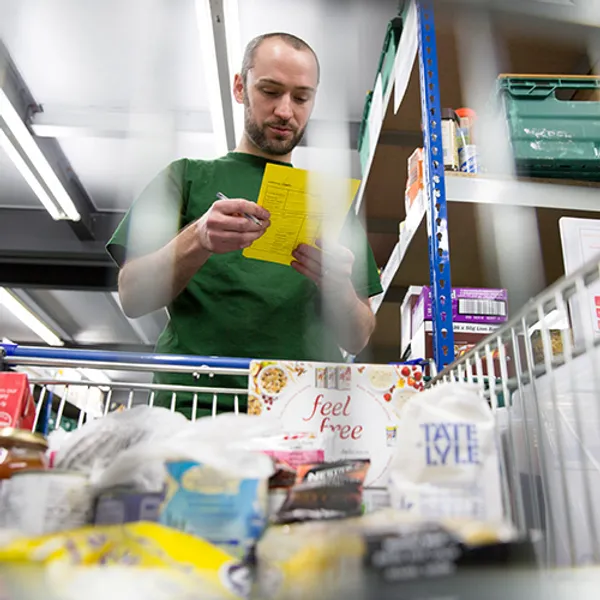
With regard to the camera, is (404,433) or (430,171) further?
(430,171)

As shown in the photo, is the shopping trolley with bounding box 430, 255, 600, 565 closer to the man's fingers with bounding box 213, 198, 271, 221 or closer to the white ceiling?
the man's fingers with bounding box 213, 198, 271, 221

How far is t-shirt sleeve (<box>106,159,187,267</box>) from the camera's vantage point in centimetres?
130

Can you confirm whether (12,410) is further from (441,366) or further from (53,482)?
(441,366)

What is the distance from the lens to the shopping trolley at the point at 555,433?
2.09ft

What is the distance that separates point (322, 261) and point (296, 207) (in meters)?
0.13

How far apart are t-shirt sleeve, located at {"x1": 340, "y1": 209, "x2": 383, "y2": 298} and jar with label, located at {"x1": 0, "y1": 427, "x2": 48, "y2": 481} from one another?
Result: 927 millimetres

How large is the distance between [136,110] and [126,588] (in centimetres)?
360

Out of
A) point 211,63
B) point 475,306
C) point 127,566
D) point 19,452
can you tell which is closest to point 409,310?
point 475,306

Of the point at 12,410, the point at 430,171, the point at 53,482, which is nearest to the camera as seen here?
the point at 53,482

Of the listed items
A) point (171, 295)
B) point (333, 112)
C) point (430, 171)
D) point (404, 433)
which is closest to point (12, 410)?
point (171, 295)

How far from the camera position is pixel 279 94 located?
4.63ft

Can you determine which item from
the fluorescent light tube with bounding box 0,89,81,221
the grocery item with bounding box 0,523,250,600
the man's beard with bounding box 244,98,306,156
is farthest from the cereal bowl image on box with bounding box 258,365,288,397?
the fluorescent light tube with bounding box 0,89,81,221

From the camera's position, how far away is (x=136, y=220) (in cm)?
132

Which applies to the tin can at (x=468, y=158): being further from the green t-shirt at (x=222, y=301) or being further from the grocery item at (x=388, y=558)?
the grocery item at (x=388, y=558)
